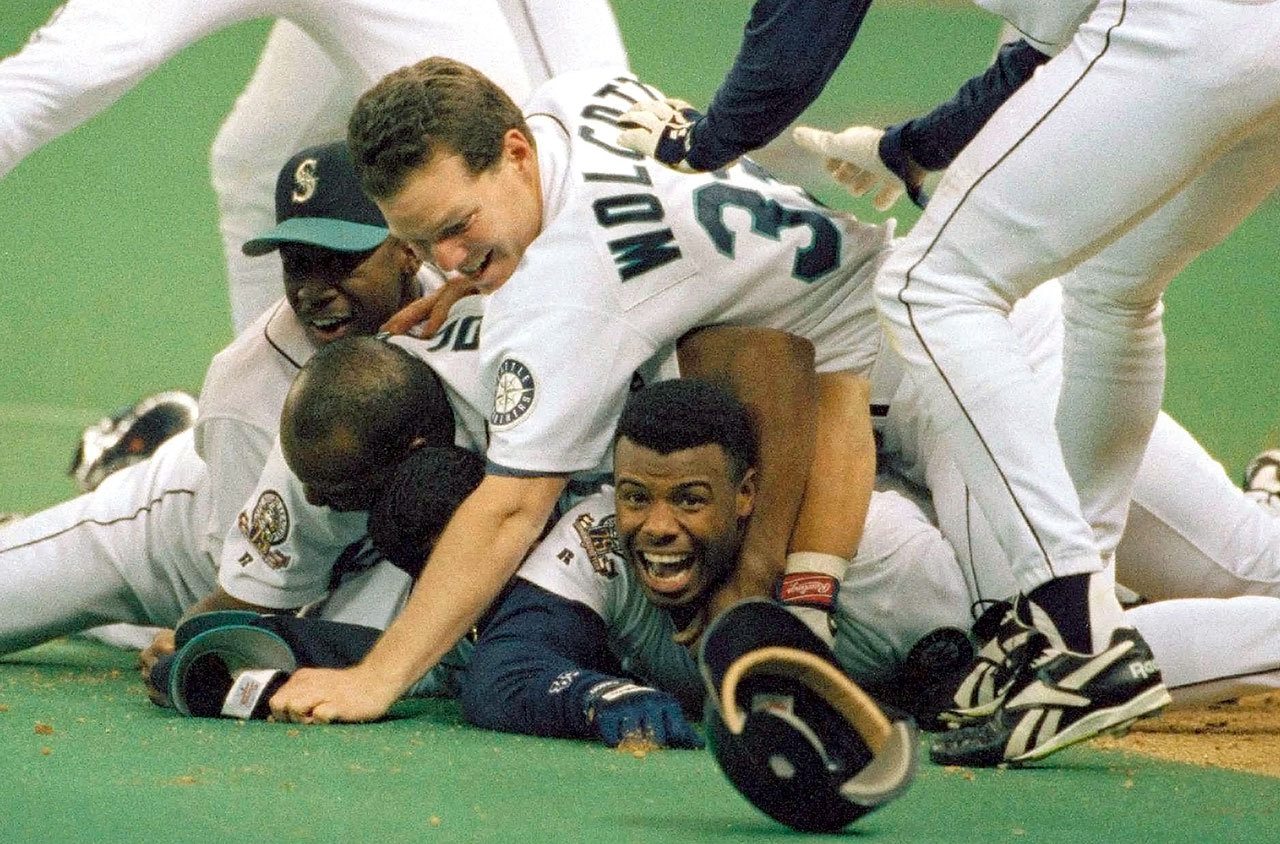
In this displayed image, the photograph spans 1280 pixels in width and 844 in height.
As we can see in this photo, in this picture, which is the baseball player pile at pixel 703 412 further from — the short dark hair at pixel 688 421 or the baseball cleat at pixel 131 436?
the baseball cleat at pixel 131 436

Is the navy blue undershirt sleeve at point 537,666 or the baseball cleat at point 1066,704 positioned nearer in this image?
the baseball cleat at point 1066,704

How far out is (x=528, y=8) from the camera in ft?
15.2

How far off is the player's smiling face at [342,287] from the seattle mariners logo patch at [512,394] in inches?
26.0

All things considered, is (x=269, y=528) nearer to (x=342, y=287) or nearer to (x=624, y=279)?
(x=342, y=287)

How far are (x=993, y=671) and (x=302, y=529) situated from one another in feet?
4.13

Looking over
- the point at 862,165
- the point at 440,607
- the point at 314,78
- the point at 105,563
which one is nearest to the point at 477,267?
the point at 440,607

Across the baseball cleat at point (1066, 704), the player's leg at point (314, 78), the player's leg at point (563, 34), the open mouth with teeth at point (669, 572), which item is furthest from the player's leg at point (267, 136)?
the baseball cleat at point (1066, 704)

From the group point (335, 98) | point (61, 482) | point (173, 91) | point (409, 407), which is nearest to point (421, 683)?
point (409, 407)

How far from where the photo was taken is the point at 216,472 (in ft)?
13.2

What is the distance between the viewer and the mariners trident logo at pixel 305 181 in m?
4.04

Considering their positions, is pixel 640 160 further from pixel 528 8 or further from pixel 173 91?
pixel 173 91

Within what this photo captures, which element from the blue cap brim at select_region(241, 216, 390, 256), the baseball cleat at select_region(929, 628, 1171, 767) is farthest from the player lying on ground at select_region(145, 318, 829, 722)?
the baseball cleat at select_region(929, 628, 1171, 767)

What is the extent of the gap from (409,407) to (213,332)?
411 cm

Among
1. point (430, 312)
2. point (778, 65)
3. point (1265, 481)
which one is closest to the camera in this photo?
point (778, 65)
